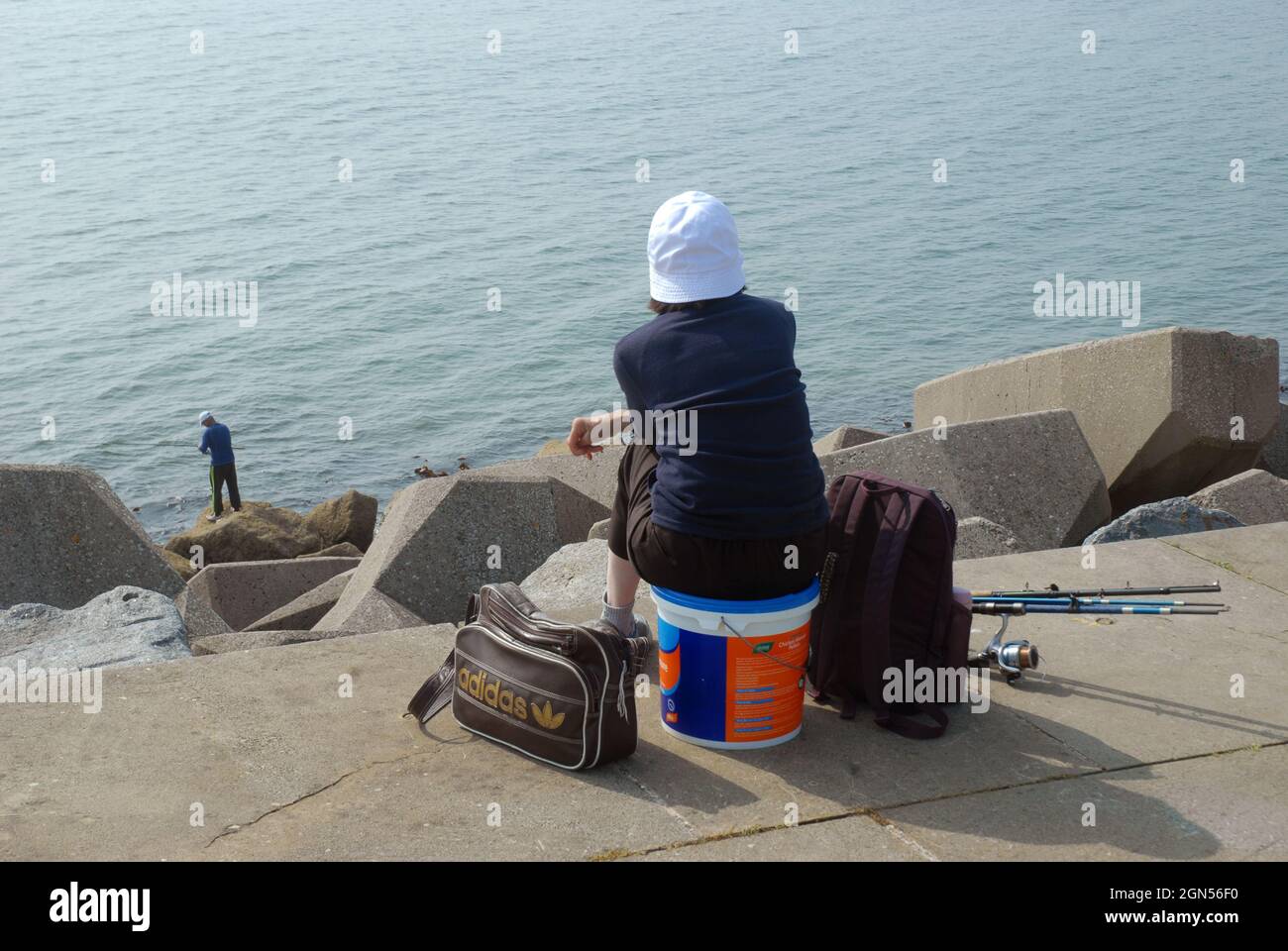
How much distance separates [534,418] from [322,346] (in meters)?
6.36

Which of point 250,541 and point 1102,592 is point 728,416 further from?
point 250,541

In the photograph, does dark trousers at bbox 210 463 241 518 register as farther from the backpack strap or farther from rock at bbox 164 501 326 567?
the backpack strap

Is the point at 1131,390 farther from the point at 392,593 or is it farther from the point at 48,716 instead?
the point at 48,716

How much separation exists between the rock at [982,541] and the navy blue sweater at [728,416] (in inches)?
98.2

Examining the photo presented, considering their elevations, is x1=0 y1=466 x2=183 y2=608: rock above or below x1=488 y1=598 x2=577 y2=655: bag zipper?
below

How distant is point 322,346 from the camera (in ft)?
77.9

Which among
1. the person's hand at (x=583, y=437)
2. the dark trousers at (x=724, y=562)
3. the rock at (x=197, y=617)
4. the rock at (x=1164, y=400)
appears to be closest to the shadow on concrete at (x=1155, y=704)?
the dark trousers at (x=724, y=562)

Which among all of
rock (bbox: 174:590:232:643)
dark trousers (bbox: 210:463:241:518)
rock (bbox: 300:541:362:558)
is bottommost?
dark trousers (bbox: 210:463:241:518)

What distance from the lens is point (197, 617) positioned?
7.02 metres

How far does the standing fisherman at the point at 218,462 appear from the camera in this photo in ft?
49.2

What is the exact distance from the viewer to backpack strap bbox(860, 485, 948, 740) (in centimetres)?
394

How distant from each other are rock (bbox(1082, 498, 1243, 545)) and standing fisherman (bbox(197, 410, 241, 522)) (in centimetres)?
1095

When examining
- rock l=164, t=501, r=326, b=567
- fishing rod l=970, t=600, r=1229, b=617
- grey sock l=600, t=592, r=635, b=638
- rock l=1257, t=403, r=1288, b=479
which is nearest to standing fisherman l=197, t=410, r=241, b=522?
rock l=164, t=501, r=326, b=567
